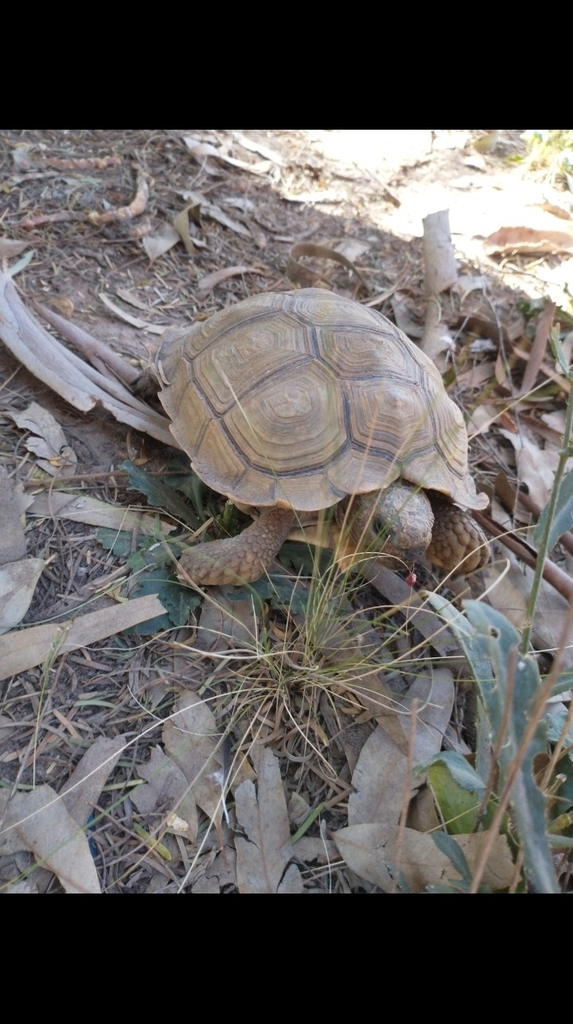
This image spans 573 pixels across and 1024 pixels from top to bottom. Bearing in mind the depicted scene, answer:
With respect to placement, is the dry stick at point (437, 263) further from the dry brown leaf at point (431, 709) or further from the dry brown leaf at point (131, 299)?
the dry brown leaf at point (431, 709)

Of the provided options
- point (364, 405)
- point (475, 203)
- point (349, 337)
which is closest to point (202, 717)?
point (364, 405)

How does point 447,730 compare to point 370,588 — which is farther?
point 370,588

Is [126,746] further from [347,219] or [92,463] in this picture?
[347,219]

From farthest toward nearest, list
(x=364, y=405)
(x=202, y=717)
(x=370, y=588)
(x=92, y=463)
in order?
(x=92, y=463) → (x=370, y=588) → (x=364, y=405) → (x=202, y=717)

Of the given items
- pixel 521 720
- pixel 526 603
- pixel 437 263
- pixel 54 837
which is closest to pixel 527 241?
pixel 437 263

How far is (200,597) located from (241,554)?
20 cm

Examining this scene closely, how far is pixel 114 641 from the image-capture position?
2.03 meters

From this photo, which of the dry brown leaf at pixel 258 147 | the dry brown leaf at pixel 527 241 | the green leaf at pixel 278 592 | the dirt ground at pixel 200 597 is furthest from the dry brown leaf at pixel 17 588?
the dry brown leaf at pixel 258 147

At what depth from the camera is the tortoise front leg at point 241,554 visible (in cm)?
216

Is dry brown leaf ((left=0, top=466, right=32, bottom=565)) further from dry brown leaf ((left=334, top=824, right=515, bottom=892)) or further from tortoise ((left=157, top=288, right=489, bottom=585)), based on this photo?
dry brown leaf ((left=334, top=824, right=515, bottom=892))

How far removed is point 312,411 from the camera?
218 centimetres

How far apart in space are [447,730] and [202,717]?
74 cm

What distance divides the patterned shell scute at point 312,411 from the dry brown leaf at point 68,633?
→ 47 cm

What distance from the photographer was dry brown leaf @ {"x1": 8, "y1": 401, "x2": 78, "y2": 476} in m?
2.44
